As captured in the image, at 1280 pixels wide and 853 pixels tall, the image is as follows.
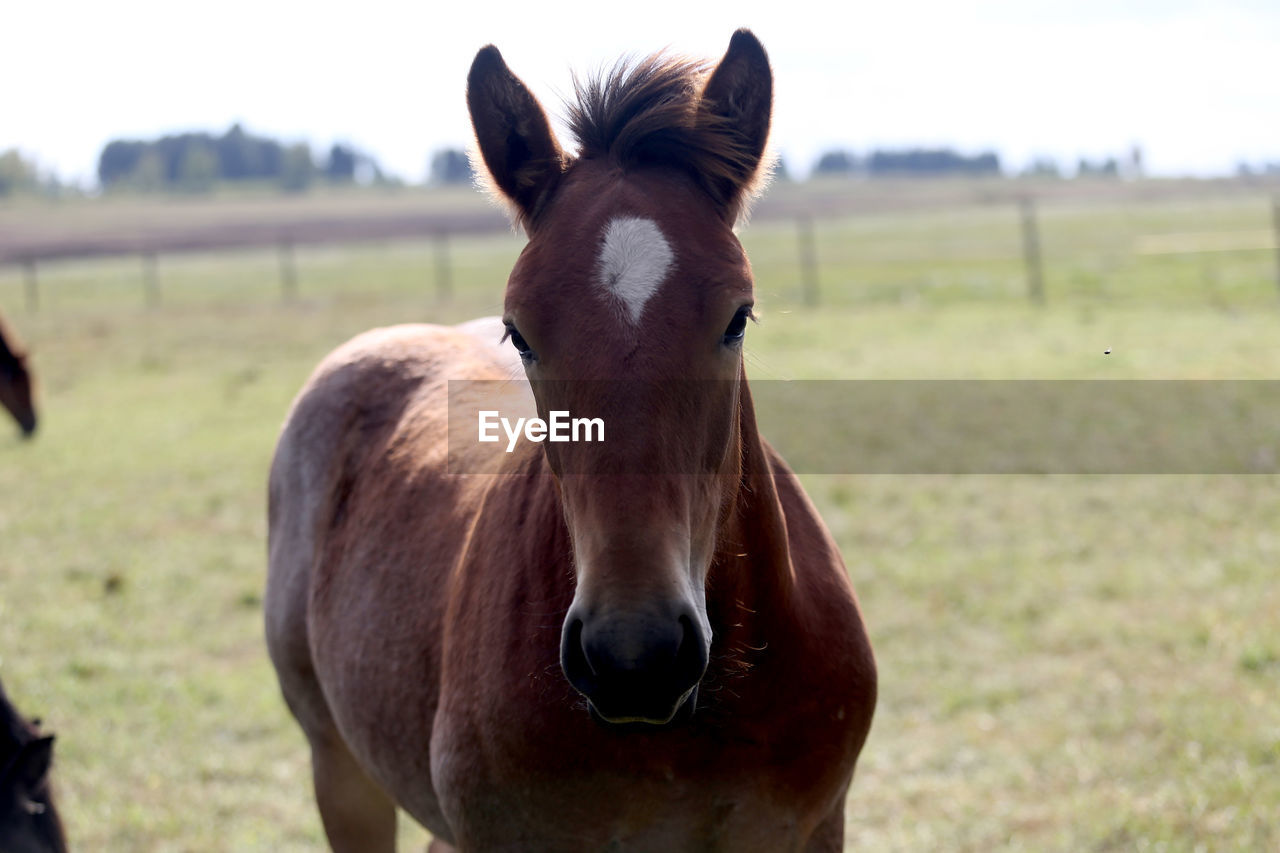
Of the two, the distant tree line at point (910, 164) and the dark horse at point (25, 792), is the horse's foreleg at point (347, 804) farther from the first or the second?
the distant tree line at point (910, 164)

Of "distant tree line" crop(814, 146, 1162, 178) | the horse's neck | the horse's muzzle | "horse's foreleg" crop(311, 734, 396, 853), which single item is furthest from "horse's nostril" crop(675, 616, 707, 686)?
"distant tree line" crop(814, 146, 1162, 178)

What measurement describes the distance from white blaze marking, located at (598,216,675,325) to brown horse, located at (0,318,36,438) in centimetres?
946

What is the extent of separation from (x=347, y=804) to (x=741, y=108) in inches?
94.4

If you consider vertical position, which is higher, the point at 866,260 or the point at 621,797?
the point at 866,260

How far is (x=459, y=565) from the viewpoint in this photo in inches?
97.4

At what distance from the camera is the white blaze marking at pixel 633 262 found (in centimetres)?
182

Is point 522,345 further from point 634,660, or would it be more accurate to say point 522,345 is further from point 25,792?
point 25,792

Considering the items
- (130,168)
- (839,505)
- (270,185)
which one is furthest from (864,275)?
(130,168)

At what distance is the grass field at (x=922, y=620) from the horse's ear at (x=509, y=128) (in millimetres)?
395

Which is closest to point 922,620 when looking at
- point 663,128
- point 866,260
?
point 663,128

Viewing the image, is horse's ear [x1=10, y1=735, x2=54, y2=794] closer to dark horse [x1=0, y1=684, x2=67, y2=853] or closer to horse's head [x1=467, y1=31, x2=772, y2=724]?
dark horse [x1=0, y1=684, x2=67, y2=853]

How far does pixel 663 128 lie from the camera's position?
2.06 meters

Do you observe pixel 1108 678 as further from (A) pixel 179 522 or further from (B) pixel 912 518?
(A) pixel 179 522

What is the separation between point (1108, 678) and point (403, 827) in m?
3.27
